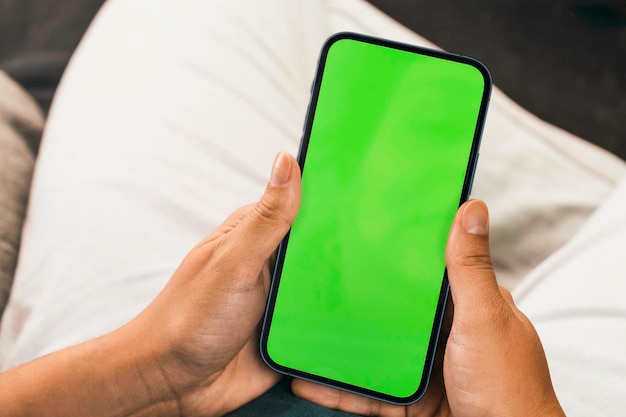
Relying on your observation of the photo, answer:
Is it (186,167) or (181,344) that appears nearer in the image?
(181,344)

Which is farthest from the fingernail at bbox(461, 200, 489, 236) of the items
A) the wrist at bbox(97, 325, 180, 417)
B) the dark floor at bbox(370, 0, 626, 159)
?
the dark floor at bbox(370, 0, 626, 159)

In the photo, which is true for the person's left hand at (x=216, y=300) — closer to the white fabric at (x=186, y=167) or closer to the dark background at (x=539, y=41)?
the white fabric at (x=186, y=167)

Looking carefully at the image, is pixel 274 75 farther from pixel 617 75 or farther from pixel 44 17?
pixel 617 75

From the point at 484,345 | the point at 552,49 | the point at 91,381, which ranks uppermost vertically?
the point at 552,49

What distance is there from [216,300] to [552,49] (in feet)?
1.90

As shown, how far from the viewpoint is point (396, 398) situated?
0.48 meters

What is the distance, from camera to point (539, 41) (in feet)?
2.58

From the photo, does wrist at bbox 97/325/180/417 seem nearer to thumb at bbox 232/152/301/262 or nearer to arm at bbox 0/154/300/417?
arm at bbox 0/154/300/417

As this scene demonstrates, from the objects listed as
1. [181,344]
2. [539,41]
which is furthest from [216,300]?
[539,41]

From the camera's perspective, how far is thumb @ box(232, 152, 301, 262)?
46 centimetres

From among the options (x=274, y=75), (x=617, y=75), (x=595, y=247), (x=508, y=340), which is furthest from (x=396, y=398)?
(x=617, y=75)

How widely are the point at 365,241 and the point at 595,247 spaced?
0.21 meters

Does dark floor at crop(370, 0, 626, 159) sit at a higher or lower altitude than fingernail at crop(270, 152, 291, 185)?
higher

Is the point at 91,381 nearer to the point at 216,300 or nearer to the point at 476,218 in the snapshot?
the point at 216,300
